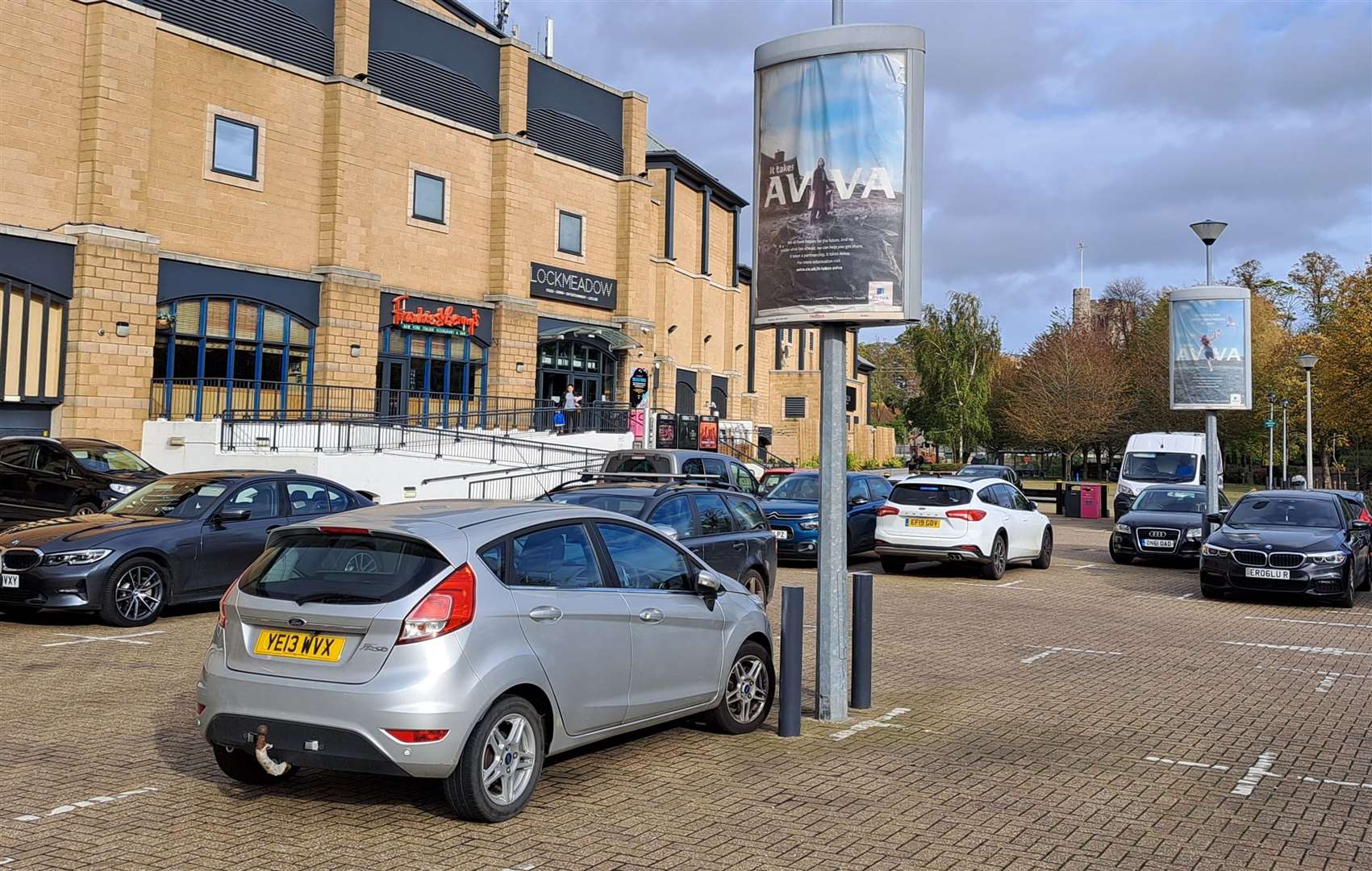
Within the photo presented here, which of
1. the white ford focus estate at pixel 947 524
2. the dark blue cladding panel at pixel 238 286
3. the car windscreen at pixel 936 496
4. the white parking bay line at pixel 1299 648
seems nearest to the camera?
the white parking bay line at pixel 1299 648

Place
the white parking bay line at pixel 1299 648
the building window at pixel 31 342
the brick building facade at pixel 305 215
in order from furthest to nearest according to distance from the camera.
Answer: the brick building facade at pixel 305 215
the building window at pixel 31 342
the white parking bay line at pixel 1299 648

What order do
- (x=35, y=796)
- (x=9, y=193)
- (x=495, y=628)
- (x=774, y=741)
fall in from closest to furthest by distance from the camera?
(x=495, y=628) < (x=35, y=796) < (x=774, y=741) < (x=9, y=193)

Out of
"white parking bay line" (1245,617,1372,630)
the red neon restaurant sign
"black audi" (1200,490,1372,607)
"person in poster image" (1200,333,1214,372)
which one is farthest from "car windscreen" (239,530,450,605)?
the red neon restaurant sign

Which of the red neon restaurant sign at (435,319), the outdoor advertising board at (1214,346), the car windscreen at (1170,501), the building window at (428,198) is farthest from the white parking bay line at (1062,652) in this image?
the building window at (428,198)

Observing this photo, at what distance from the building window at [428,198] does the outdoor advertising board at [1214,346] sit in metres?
22.2

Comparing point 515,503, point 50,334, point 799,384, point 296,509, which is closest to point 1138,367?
point 799,384

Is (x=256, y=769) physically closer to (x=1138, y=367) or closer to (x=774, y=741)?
(x=774, y=741)

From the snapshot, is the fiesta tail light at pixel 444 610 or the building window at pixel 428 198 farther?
the building window at pixel 428 198

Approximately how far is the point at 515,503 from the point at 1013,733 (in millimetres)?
3731

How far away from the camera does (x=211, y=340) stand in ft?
96.9

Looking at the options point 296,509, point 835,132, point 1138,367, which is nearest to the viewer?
point 835,132

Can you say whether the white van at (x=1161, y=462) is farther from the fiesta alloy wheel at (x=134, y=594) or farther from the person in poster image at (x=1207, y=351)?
the fiesta alloy wheel at (x=134, y=594)

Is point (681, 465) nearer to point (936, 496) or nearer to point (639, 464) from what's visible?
Result: point (639, 464)

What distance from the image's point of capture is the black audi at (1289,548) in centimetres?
1475
